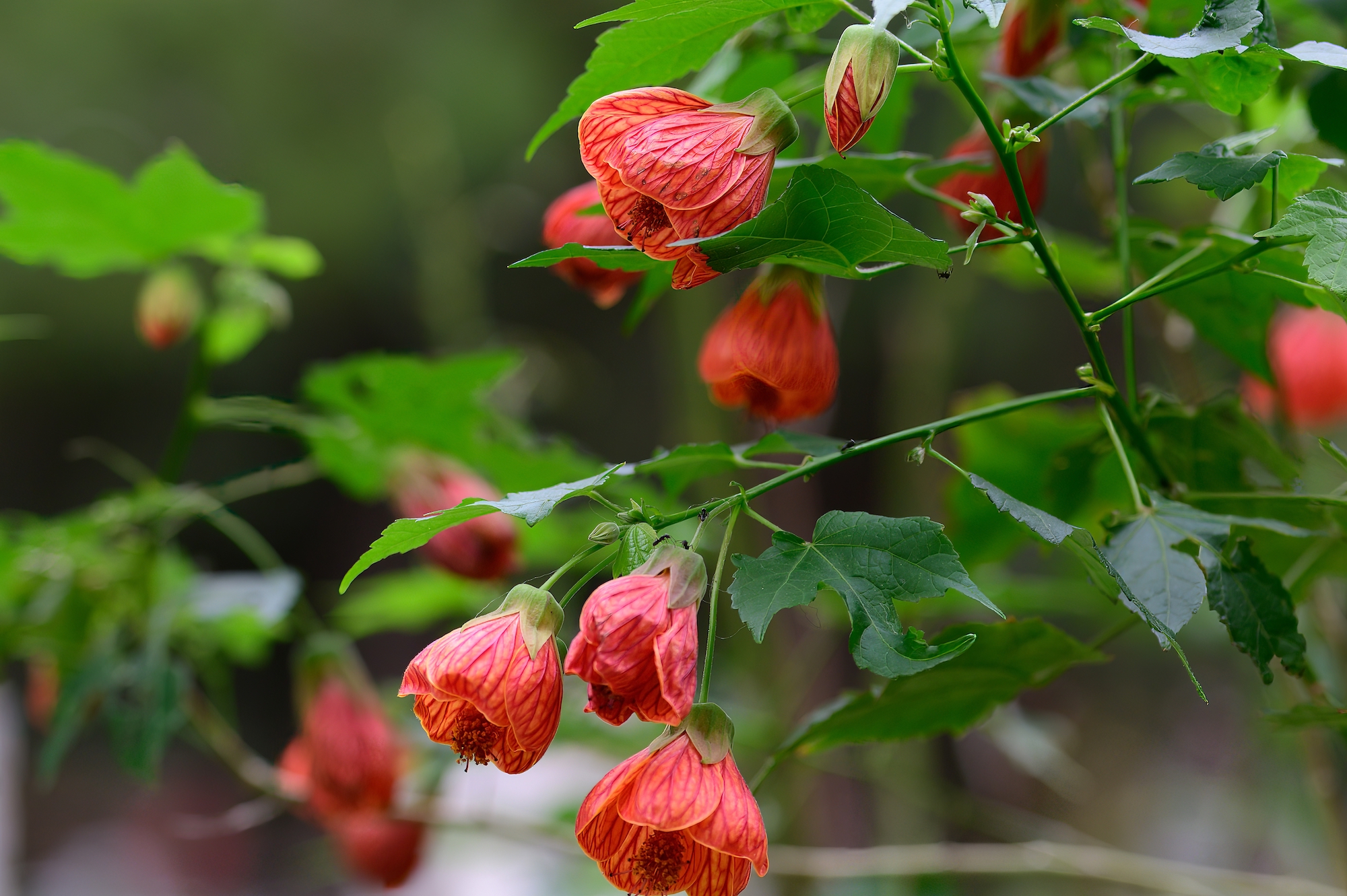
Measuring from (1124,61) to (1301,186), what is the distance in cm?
14

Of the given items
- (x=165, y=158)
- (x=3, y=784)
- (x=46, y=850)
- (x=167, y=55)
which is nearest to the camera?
(x=165, y=158)

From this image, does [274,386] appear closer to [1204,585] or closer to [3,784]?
[3,784]

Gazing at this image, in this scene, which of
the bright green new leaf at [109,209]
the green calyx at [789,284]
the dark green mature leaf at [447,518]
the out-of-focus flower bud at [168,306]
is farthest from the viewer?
the out-of-focus flower bud at [168,306]

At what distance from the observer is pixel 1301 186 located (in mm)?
342

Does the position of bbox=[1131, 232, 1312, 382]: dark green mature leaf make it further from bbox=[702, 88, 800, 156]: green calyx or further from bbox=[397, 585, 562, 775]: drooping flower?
bbox=[397, 585, 562, 775]: drooping flower

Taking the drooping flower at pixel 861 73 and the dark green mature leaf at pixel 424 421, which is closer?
the drooping flower at pixel 861 73

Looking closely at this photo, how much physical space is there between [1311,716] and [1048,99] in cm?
25

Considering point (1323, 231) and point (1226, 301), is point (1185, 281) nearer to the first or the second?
point (1323, 231)

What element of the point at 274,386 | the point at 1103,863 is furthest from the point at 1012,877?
the point at 274,386

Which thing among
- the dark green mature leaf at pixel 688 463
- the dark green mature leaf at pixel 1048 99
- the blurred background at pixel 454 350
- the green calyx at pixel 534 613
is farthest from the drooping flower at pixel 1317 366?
the green calyx at pixel 534 613

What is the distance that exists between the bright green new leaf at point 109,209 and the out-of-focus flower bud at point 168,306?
0.02m

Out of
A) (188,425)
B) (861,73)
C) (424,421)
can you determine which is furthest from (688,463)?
(188,425)

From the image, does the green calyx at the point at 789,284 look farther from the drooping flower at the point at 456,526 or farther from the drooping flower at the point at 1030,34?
the drooping flower at the point at 456,526

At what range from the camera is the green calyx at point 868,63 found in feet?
0.89
